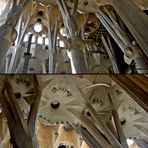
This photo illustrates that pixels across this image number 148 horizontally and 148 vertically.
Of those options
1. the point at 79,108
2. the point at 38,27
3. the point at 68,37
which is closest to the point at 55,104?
the point at 79,108

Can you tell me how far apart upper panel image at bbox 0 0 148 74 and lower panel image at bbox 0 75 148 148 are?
561 mm

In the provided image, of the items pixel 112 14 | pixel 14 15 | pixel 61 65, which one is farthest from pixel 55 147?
pixel 14 15

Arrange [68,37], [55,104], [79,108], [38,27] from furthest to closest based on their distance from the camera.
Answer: [38,27] → [55,104] → [79,108] → [68,37]

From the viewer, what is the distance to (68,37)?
820 cm

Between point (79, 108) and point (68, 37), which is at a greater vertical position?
point (68, 37)

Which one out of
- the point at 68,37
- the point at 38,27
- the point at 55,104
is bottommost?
the point at 38,27

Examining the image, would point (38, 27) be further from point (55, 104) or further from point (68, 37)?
point (68, 37)

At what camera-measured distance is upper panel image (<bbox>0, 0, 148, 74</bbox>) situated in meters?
7.65

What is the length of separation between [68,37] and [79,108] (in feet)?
5.36

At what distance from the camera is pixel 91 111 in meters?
8.08

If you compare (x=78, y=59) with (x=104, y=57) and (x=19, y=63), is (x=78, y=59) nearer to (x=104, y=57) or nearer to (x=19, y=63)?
(x=19, y=63)

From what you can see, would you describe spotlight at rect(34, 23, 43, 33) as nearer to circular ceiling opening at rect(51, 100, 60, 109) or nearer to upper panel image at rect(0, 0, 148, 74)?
upper panel image at rect(0, 0, 148, 74)

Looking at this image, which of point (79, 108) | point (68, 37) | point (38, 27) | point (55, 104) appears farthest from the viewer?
Result: point (38, 27)

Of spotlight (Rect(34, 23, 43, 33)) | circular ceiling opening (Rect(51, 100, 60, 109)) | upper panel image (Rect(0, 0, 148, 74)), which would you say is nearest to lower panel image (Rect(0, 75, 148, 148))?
circular ceiling opening (Rect(51, 100, 60, 109))
